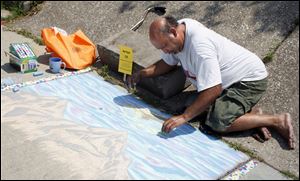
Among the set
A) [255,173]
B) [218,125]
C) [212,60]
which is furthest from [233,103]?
[255,173]

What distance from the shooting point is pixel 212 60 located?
3.34 m

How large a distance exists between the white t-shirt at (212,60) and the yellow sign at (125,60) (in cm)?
59

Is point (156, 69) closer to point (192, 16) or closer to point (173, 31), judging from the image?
point (173, 31)

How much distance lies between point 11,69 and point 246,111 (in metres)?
2.50

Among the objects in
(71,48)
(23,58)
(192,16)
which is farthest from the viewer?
(192,16)

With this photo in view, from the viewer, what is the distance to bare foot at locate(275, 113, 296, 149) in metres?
3.49

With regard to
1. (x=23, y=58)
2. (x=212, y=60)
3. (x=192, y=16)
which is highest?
(x=212, y=60)

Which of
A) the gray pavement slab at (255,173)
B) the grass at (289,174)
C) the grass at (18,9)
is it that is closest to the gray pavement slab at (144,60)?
the gray pavement slab at (255,173)

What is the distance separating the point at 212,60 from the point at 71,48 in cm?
189

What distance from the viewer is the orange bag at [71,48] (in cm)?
461

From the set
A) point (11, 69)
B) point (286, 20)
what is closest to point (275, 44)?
point (286, 20)

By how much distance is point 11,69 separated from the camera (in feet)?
15.1

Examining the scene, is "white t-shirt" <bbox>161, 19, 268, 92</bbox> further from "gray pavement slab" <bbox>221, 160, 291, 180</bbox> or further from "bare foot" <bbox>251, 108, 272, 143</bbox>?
"gray pavement slab" <bbox>221, 160, 291, 180</bbox>

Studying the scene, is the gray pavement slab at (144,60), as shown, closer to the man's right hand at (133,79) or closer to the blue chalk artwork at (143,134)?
the man's right hand at (133,79)
